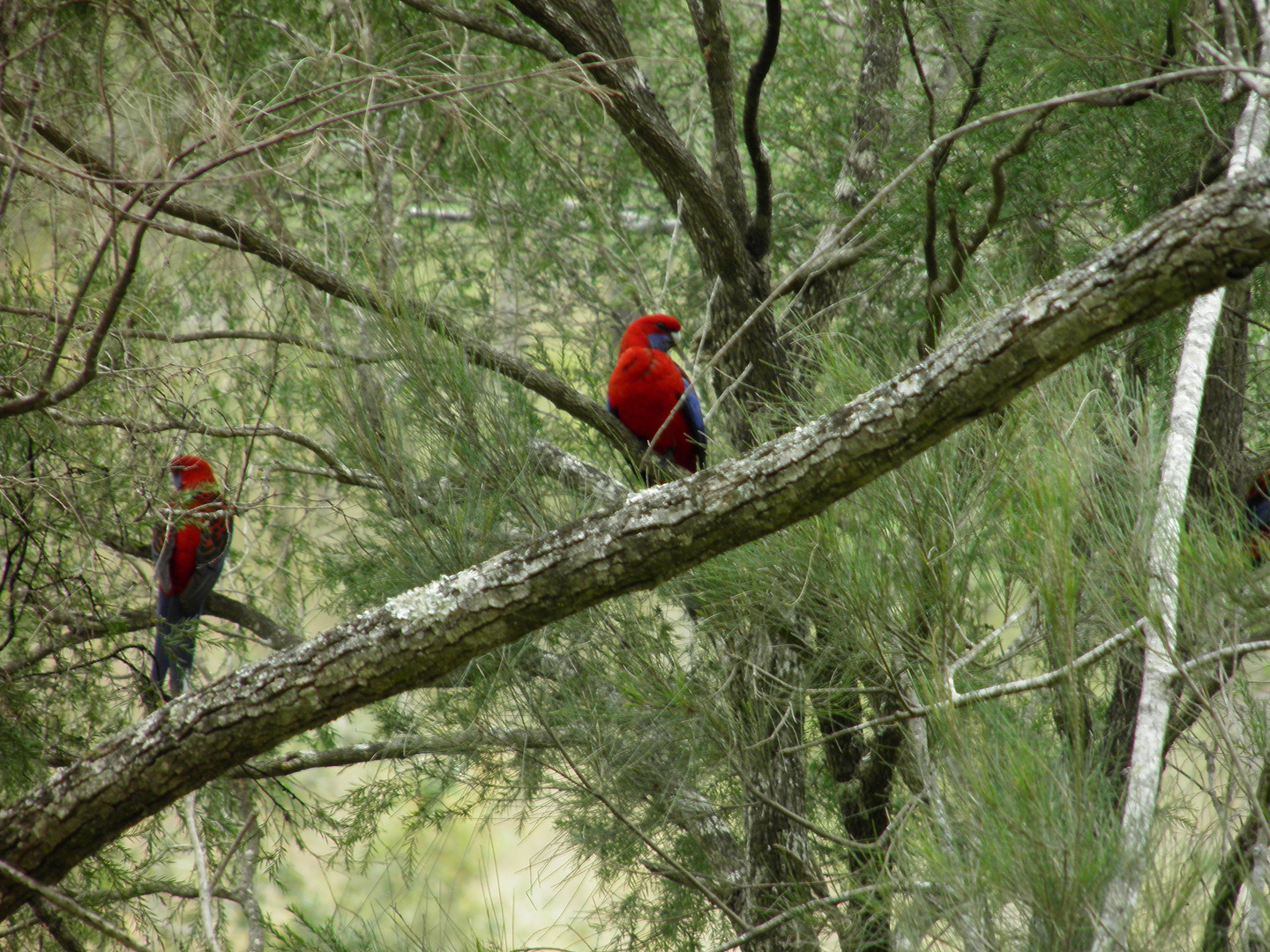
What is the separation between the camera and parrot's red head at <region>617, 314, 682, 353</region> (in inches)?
130

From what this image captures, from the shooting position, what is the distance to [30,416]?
2012mm

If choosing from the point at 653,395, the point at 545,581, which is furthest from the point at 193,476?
the point at 545,581

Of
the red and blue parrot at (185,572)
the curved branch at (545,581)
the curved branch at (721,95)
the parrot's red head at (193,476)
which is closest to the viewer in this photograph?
the curved branch at (545,581)

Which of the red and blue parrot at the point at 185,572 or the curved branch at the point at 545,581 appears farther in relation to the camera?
the red and blue parrot at the point at 185,572

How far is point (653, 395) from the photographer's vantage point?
3094 mm

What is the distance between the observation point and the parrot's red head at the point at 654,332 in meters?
3.31

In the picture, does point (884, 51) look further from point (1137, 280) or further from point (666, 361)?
point (1137, 280)

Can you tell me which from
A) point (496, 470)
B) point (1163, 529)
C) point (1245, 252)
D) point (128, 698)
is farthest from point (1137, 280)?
point (128, 698)

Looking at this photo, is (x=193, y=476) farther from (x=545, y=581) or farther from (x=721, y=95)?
(x=545, y=581)

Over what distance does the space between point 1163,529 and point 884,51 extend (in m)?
2.33

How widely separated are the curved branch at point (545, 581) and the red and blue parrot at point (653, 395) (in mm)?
1566

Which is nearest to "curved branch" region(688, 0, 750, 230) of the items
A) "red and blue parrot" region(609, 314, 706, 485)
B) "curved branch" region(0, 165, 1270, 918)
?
"red and blue parrot" region(609, 314, 706, 485)

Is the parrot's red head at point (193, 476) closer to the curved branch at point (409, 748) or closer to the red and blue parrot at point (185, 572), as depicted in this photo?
the red and blue parrot at point (185, 572)

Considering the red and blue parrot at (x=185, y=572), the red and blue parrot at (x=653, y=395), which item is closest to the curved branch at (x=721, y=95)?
the red and blue parrot at (x=653, y=395)
